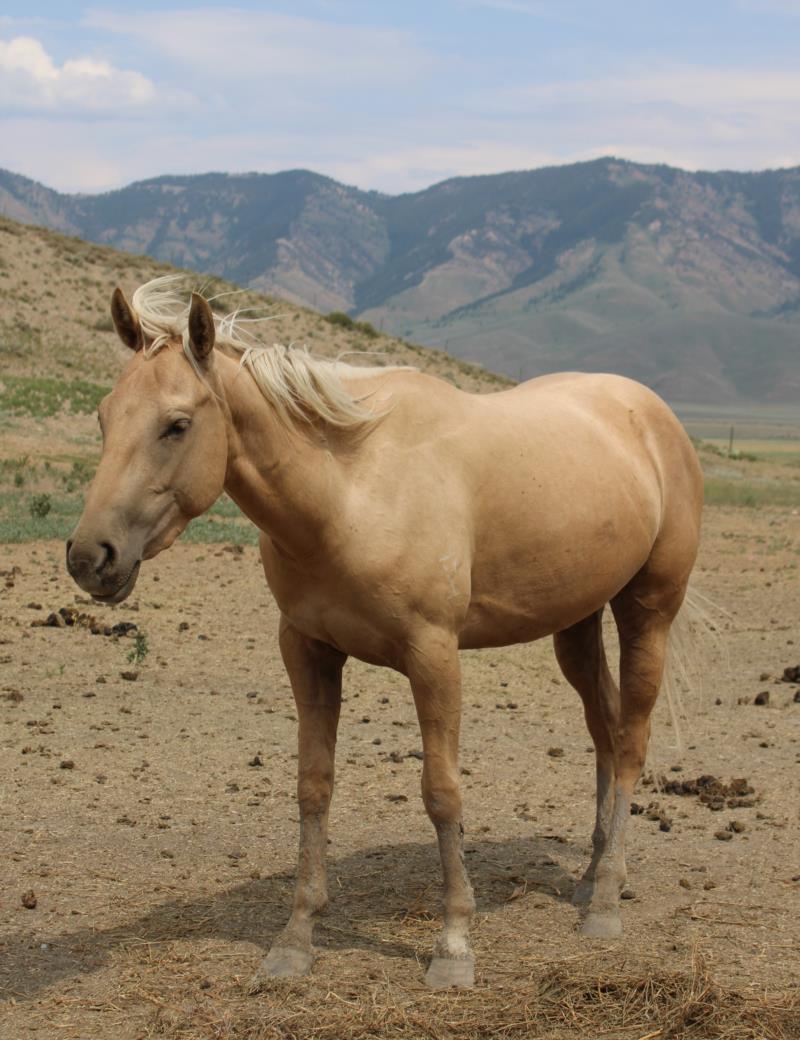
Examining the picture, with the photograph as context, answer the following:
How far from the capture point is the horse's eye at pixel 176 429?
420 centimetres

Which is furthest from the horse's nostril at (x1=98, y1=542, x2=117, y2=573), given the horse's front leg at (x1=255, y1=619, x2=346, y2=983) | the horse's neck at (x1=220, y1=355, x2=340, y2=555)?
the horse's front leg at (x1=255, y1=619, x2=346, y2=983)

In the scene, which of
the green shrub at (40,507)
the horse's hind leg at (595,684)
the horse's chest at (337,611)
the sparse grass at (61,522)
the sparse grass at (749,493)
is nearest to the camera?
the horse's chest at (337,611)

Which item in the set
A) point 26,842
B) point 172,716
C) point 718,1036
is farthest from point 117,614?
point 718,1036

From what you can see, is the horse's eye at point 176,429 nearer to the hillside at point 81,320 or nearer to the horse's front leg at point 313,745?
the horse's front leg at point 313,745

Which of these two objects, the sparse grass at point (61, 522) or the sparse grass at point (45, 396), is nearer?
the sparse grass at point (61, 522)

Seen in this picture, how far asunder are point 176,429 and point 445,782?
170cm

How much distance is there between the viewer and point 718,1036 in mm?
4285

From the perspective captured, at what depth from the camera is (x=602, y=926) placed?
535 cm

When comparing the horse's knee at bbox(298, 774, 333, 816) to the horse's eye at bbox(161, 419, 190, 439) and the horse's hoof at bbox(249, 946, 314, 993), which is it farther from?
the horse's eye at bbox(161, 419, 190, 439)

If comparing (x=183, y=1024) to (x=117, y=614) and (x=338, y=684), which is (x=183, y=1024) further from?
(x=117, y=614)

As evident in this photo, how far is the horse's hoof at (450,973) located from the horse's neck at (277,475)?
5.41 ft

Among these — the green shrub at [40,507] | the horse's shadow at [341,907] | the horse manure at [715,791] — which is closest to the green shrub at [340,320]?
the green shrub at [40,507]

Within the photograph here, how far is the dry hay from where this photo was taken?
4.29 metres

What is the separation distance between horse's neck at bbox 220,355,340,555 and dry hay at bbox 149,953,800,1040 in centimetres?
164
